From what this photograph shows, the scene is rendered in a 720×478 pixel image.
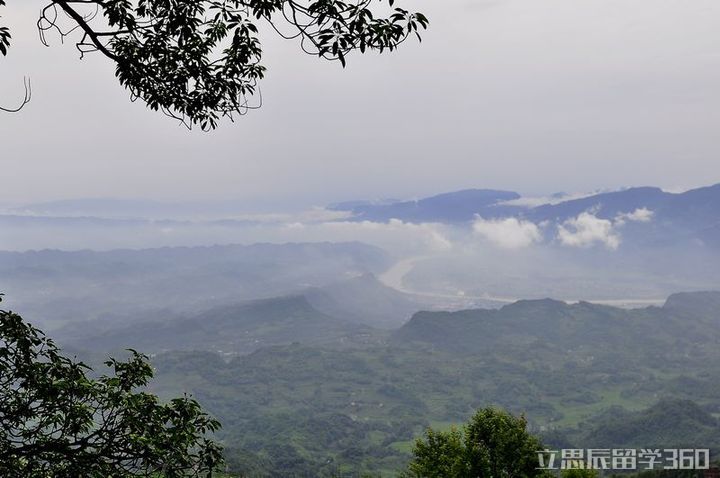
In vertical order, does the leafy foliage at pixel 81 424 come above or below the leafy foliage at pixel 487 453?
above

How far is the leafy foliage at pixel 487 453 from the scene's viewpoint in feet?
71.6

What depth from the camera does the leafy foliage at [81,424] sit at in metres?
5.51

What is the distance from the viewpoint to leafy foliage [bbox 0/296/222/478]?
18.1 ft

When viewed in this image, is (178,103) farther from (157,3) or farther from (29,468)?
(29,468)

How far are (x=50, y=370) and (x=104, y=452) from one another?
3.67ft

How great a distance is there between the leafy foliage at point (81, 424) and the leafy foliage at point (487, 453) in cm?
1801

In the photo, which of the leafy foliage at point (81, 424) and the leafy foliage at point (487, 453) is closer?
the leafy foliage at point (81, 424)

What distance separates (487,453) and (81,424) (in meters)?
19.9

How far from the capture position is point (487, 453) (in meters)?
22.4

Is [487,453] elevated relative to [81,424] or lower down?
lower down

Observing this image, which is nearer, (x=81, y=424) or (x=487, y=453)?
(x=81, y=424)

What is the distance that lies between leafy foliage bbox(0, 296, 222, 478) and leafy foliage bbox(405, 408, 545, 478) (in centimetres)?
1801

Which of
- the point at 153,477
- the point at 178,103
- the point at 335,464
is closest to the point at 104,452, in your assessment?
the point at 153,477

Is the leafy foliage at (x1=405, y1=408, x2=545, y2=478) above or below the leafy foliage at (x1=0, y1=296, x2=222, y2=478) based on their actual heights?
below
